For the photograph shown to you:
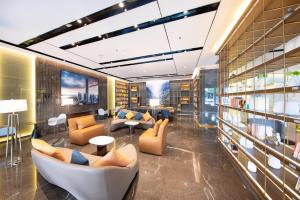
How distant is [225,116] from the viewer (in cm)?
364

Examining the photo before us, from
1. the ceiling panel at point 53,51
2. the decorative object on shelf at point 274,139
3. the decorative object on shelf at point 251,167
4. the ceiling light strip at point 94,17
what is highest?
the ceiling light strip at point 94,17

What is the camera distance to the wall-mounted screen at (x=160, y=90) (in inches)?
451

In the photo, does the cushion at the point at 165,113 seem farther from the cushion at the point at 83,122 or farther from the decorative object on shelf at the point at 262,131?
the decorative object on shelf at the point at 262,131

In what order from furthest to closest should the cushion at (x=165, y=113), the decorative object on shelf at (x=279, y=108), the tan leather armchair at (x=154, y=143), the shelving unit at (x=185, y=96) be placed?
1. the shelving unit at (x=185, y=96)
2. the cushion at (x=165, y=113)
3. the tan leather armchair at (x=154, y=143)
4. the decorative object on shelf at (x=279, y=108)

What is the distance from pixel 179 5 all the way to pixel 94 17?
1.74 m

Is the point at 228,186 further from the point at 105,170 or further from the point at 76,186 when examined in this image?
the point at 76,186

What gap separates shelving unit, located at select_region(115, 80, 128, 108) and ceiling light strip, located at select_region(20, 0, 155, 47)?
7442mm

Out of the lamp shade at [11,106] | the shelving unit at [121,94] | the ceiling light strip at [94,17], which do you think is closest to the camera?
the ceiling light strip at [94,17]

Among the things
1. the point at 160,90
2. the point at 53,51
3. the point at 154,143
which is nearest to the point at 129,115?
the point at 154,143

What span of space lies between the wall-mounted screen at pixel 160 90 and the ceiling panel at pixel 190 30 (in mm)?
7285

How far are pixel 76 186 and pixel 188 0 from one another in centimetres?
326

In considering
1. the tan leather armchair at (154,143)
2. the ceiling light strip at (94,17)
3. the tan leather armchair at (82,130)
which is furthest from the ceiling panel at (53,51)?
the tan leather armchair at (154,143)

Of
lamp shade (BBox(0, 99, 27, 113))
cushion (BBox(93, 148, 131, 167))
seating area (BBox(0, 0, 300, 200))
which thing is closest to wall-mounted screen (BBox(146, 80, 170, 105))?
seating area (BBox(0, 0, 300, 200))

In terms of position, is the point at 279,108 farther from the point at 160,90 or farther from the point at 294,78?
the point at 160,90
